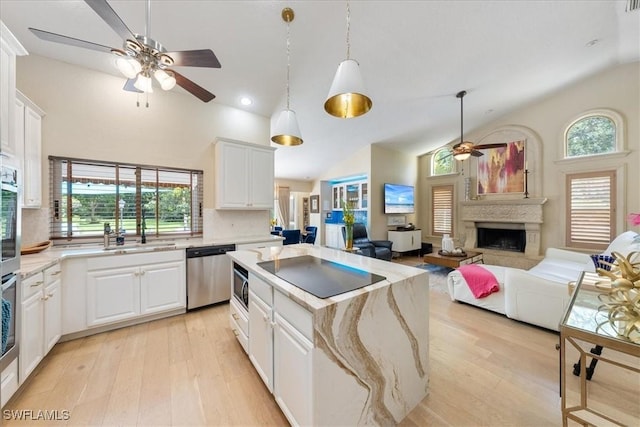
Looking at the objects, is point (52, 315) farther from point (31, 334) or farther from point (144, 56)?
point (144, 56)

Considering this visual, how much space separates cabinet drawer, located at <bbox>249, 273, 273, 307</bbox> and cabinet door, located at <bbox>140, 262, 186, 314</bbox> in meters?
1.55

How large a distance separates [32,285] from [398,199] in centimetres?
635

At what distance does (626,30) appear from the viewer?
316cm

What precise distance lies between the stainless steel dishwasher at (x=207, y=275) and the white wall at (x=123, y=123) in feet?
2.06

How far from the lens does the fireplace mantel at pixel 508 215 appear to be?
4.91 metres

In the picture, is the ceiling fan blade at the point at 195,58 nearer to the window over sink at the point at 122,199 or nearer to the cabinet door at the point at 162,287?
the window over sink at the point at 122,199

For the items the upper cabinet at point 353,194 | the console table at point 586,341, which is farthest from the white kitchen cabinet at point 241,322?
the upper cabinet at point 353,194

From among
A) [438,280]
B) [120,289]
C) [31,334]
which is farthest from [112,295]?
[438,280]

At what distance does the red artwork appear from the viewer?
5.20 meters

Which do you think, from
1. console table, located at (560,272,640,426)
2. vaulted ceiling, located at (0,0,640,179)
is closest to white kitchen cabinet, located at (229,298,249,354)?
console table, located at (560,272,640,426)

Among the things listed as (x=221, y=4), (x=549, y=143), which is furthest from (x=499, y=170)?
(x=221, y=4)

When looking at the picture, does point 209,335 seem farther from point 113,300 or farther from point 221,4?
point 221,4

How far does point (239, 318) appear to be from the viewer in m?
2.11

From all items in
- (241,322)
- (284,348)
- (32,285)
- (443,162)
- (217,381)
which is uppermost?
(443,162)
